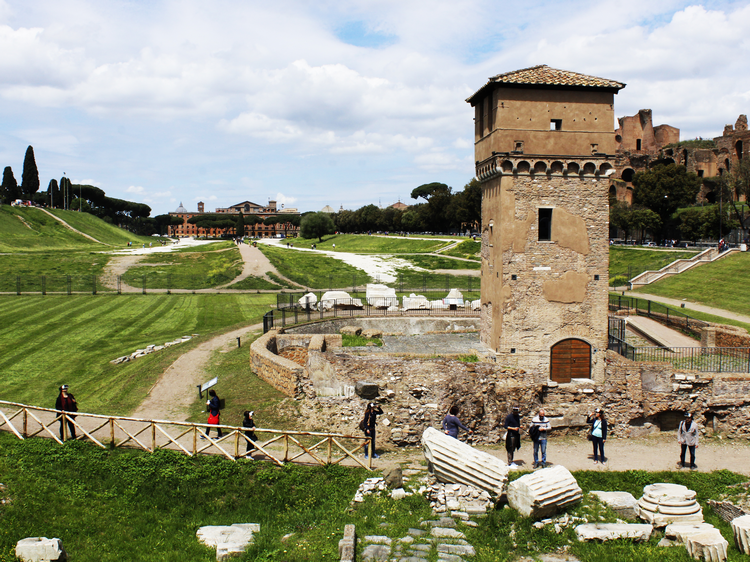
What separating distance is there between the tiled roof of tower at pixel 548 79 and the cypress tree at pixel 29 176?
11447 centimetres

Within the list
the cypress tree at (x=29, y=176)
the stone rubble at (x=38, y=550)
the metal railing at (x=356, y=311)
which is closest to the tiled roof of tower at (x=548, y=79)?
the metal railing at (x=356, y=311)

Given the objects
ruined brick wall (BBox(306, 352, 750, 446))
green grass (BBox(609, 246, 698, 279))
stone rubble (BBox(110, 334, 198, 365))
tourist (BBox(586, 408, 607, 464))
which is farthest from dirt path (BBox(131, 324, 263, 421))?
green grass (BBox(609, 246, 698, 279))

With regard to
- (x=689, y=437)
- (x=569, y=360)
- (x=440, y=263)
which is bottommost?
(x=689, y=437)

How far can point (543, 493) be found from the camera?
11.2 metres

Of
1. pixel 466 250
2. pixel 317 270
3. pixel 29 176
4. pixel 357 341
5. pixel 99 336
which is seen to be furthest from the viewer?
pixel 29 176

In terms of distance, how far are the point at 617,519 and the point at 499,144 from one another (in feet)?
42.5

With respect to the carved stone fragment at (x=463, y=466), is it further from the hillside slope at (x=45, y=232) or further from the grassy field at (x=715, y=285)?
the hillside slope at (x=45, y=232)

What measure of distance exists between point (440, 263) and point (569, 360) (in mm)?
42935

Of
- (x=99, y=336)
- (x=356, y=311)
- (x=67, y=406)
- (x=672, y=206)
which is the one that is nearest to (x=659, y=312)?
(x=356, y=311)

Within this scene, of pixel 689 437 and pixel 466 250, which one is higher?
pixel 466 250

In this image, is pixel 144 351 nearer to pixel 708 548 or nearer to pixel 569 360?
pixel 569 360

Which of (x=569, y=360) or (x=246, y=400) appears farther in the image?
(x=569, y=360)

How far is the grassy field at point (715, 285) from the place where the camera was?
3512cm

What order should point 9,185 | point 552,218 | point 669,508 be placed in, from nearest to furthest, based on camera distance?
point 669,508 < point 552,218 < point 9,185
